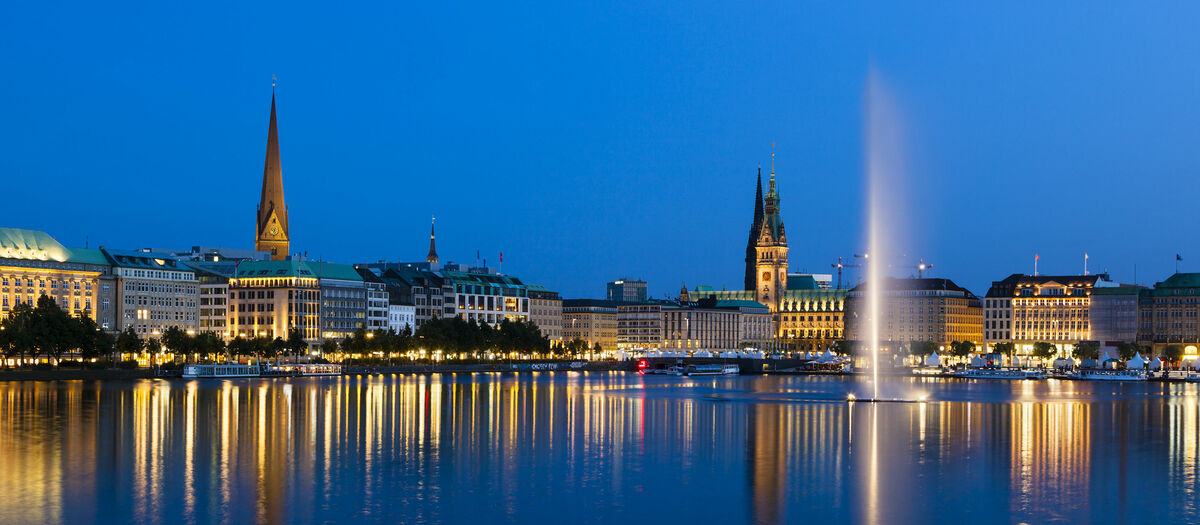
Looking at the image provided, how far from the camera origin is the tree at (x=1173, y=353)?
192250mm

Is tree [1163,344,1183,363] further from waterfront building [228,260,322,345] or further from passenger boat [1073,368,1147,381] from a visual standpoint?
waterfront building [228,260,322,345]

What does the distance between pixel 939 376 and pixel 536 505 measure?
137215mm

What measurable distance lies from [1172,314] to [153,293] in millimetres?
125266

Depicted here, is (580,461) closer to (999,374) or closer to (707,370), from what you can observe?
(999,374)

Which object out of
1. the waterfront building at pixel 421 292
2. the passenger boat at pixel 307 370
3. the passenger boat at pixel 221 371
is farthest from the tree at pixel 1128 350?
the passenger boat at pixel 221 371

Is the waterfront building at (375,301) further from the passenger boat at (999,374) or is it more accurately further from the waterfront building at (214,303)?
the passenger boat at (999,374)

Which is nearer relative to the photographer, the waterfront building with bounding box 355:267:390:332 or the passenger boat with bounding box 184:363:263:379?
the passenger boat with bounding box 184:363:263:379

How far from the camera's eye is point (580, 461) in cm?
5106

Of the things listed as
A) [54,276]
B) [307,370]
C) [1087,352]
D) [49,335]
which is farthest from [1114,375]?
[54,276]

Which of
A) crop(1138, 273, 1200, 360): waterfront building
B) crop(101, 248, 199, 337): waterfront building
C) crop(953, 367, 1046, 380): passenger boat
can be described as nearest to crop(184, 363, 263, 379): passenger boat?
crop(101, 248, 199, 337): waterfront building

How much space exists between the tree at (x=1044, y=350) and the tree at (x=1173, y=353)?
13503 millimetres

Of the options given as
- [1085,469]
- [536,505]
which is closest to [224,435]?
[536,505]

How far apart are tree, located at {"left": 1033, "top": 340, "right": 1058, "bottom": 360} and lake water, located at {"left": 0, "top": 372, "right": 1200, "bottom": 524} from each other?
107 metres

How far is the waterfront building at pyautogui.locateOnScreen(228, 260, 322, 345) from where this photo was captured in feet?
557
